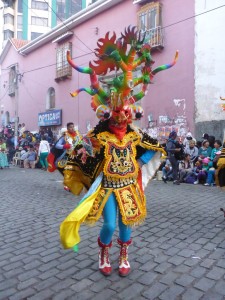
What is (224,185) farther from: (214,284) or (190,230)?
(214,284)

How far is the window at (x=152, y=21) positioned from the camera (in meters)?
13.4

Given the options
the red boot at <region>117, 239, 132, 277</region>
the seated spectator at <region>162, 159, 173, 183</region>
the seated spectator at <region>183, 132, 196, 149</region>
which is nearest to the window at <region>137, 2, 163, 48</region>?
the seated spectator at <region>183, 132, 196, 149</region>

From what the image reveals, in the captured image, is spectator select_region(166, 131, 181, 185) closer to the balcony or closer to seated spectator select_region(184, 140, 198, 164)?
seated spectator select_region(184, 140, 198, 164)

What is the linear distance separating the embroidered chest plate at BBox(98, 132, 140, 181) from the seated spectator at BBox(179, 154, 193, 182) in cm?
739

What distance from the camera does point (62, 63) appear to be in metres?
19.8

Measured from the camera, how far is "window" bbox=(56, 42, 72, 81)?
1891 cm

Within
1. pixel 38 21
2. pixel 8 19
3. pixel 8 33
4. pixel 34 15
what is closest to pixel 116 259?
pixel 34 15

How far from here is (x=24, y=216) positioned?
19.5ft

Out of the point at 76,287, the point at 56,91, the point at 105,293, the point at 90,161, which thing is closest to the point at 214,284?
the point at 105,293

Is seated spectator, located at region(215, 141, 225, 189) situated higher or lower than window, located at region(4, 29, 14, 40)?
lower

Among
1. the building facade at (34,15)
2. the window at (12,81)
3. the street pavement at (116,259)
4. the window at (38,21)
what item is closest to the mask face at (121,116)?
the street pavement at (116,259)

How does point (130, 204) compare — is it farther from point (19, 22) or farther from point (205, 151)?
point (19, 22)

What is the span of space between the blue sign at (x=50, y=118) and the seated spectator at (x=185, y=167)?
10.7 meters

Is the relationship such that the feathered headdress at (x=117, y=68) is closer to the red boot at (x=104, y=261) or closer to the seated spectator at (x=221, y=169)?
the red boot at (x=104, y=261)
